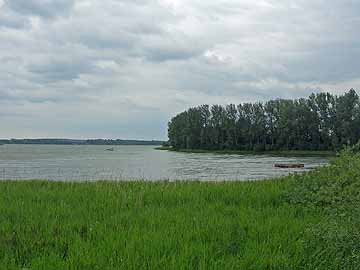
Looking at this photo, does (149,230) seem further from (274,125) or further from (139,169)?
(274,125)

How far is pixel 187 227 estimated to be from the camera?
710 centimetres

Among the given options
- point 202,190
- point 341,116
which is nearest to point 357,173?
point 202,190

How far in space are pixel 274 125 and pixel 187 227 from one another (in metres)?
102

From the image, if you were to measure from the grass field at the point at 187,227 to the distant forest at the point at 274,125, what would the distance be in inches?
2895

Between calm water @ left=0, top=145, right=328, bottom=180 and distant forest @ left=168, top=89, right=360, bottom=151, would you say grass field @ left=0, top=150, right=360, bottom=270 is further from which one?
distant forest @ left=168, top=89, right=360, bottom=151

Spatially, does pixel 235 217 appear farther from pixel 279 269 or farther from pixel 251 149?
pixel 251 149

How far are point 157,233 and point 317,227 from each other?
2.38 meters

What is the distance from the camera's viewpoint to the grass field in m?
5.58

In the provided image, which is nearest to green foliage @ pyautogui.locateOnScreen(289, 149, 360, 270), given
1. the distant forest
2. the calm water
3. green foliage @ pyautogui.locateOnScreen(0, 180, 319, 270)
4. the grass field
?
the grass field

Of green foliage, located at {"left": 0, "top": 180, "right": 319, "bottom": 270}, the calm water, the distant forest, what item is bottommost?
the calm water

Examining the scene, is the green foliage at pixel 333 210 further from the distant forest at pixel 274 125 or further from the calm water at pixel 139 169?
the distant forest at pixel 274 125

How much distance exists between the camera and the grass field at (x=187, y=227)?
558 cm

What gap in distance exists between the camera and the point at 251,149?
109 metres

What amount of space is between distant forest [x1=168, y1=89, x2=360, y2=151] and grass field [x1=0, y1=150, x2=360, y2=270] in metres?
73.5
